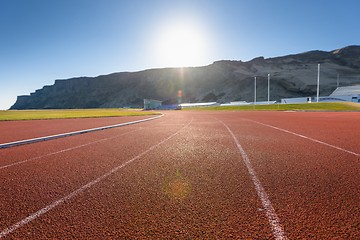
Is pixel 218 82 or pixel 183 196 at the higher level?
pixel 218 82

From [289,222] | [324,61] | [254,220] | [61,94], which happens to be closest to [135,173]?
[254,220]

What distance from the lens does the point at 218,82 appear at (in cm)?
13138

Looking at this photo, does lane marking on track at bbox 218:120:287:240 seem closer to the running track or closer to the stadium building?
the running track

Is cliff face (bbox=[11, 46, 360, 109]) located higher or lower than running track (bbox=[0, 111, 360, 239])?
higher

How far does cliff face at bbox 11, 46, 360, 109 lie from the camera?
109m

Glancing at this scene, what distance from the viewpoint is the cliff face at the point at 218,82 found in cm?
10938

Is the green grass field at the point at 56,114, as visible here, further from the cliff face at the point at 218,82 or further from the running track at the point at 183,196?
the cliff face at the point at 218,82

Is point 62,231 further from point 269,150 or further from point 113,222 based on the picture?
point 269,150

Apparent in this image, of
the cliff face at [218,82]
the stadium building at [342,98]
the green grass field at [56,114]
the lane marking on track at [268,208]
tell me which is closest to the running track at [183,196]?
the lane marking on track at [268,208]

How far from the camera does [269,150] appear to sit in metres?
6.79

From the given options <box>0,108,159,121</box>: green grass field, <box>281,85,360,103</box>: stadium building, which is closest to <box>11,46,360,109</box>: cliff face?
<box>281,85,360,103</box>: stadium building

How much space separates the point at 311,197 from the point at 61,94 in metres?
217

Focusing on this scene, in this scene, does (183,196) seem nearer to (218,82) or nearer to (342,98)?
(342,98)

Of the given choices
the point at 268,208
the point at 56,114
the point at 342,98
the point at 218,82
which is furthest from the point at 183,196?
the point at 218,82
